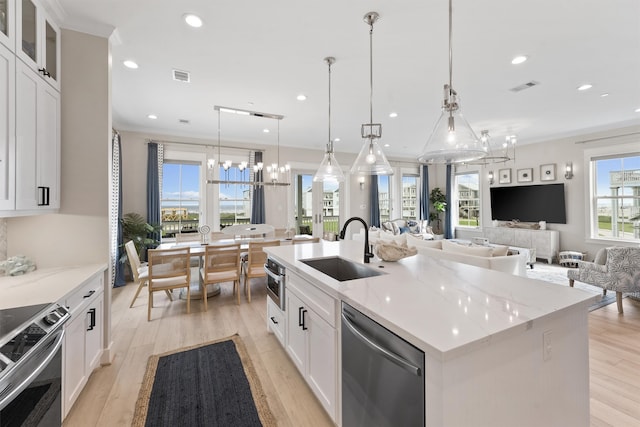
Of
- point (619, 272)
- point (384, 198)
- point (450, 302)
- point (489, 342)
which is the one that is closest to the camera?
point (489, 342)

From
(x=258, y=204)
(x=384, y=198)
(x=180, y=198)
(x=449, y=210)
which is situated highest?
(x=384, y=198)

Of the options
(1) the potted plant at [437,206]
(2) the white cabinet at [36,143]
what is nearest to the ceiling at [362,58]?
(2) the white cabinet at [36,143]

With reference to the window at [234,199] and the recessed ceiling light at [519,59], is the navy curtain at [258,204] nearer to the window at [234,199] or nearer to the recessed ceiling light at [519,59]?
the window at [234,199]

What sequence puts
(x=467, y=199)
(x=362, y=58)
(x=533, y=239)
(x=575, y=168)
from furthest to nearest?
(x=467, y=199)
(x=533, y=239)
(x=575, y=168)
(x=362, y=58)

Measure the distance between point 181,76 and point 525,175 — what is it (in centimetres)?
768

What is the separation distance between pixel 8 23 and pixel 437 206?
908cm

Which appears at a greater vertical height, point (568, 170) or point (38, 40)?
point (38, 40)

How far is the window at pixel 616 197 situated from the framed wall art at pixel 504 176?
1592mm

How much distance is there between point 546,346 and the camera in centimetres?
117

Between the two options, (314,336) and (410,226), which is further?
(410,226)

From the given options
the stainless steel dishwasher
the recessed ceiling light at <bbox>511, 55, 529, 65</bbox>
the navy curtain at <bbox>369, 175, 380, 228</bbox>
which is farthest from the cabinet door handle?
the navy curtain at <bbox>369, 175, 380, 228</bbox>

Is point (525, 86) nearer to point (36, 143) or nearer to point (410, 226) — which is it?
point (410, 226)

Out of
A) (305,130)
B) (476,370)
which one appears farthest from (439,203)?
(476,370)

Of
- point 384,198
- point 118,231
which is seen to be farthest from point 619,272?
point 118,231
